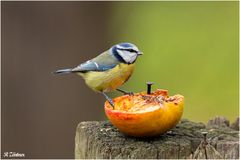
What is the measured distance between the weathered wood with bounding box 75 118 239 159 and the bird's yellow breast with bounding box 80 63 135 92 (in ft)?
1.00

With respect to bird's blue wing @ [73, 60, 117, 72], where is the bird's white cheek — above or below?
above

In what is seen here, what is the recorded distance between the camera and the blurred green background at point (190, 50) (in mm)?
7152

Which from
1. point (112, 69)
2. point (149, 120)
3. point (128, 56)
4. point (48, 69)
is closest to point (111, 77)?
point (112, 69)

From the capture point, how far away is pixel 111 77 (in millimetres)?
3434

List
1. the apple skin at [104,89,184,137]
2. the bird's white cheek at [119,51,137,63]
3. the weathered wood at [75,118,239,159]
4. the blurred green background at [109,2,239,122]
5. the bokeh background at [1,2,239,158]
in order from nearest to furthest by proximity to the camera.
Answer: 1. the weathered wood at [75,118,239,159]
2. the apple skin at [104,89,184,137]
3. the bird's white cheek at [119,51,137,63]
4. the bokeh background at [1,2,239,158]
5. the blurred green background at [109,2,239,122]

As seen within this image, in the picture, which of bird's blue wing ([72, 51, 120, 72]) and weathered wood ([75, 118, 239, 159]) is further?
bird's blue wing ([72, 51, 120, 72])

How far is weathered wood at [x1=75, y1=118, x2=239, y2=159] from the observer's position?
2.72 meters

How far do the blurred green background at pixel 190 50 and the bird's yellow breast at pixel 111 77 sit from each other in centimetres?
309

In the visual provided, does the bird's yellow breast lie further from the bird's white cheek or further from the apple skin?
the apple skin

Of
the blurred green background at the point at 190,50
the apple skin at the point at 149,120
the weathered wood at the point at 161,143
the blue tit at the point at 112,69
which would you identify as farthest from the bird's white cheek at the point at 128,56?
the blurred green background at the point at 190,50

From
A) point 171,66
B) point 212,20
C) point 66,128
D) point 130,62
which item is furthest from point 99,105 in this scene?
point 212,20

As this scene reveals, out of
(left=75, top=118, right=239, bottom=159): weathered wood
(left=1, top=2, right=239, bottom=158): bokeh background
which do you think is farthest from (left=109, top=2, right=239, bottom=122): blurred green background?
(left=75, top=118, right=239, bottom=159): weathered wood

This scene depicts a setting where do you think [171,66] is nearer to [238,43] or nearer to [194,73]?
[194,73]

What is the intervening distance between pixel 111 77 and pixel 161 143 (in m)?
0.75
